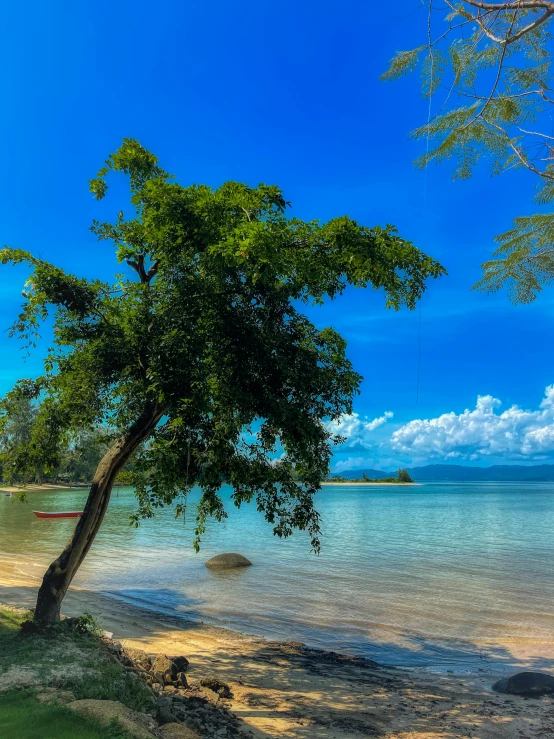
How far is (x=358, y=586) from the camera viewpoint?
2112 centimetres

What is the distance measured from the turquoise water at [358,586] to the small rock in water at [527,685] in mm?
1963

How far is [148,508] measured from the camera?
1018 cm

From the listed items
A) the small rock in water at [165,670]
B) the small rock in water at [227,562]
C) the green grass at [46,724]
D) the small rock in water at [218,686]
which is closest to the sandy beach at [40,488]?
the small rock in water at [227,562]

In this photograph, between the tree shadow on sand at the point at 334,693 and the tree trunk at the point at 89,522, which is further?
the tree trunk at the point at 89,522

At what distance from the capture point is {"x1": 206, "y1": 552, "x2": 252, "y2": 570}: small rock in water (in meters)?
24.1

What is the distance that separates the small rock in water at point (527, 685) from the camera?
401 inches

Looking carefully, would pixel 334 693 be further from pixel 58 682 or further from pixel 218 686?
pixel 58 682

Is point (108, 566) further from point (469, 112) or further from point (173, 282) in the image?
point (469, 112)

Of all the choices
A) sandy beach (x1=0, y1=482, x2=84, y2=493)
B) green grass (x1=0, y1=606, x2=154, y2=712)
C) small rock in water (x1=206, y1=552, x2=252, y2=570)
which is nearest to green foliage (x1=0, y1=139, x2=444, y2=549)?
green grass (x1=0, y1=606, x2=154, y2=712)

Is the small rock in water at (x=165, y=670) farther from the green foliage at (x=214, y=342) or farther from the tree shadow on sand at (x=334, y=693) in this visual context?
the green foliage at (x=214, y=342)

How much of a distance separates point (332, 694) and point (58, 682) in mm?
5199

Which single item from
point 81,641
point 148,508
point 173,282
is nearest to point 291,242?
point 173,282

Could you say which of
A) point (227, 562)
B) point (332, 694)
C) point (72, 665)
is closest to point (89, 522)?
point (72, 665)

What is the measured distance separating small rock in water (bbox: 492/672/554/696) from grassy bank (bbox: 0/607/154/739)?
23.4ft
